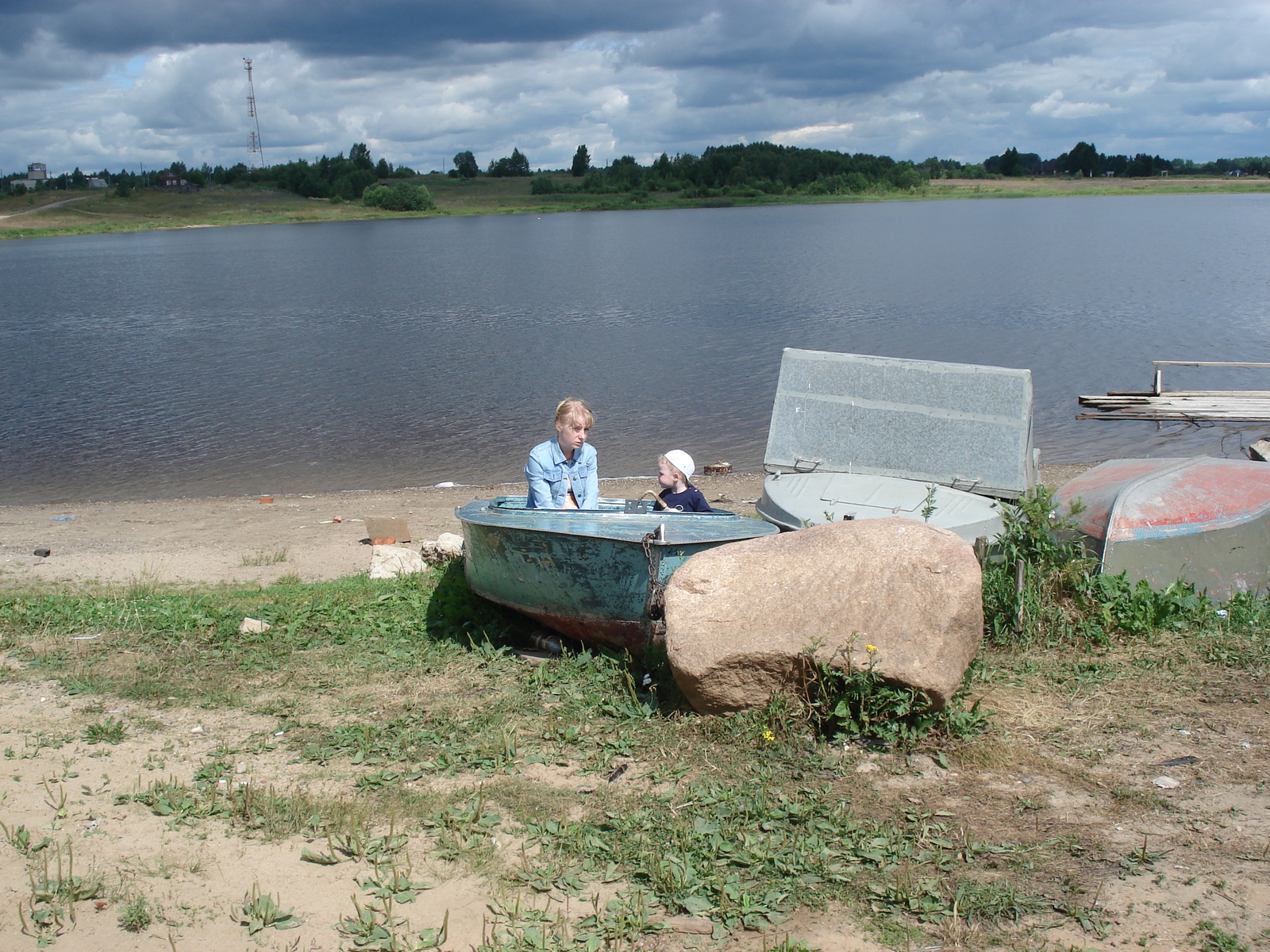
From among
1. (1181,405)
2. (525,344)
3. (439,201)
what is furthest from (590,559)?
(439,201)

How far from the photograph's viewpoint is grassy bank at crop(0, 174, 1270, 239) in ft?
345

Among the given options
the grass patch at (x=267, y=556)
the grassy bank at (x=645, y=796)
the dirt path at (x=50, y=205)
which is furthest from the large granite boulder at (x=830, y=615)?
the dirt path at (x=50, y=205)

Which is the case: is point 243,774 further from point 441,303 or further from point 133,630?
point 441,303

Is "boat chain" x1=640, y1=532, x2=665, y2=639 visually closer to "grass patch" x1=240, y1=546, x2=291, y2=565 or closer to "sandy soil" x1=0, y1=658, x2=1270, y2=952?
"sandy soil" x1=0, y1=658, x2=1270, y2=952

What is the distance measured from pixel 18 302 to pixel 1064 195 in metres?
126

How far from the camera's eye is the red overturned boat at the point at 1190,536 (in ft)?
21.7

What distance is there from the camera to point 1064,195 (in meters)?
133

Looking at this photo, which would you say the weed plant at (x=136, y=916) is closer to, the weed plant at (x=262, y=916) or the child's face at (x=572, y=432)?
the weed plant at (x=262, y=916)

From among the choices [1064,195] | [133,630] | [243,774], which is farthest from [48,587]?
[1064,195]

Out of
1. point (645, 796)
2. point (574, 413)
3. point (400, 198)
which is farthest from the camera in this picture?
point (400, 198)

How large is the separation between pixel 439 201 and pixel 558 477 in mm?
130446

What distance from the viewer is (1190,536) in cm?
661

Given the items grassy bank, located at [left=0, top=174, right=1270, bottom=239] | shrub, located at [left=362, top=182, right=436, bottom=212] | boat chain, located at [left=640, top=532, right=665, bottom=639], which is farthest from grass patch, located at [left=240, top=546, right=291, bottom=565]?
shrub, located at [left=362, top=182, right=436, bottom=212]

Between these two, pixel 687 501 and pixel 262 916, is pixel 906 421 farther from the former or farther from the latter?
pixel 262 916
